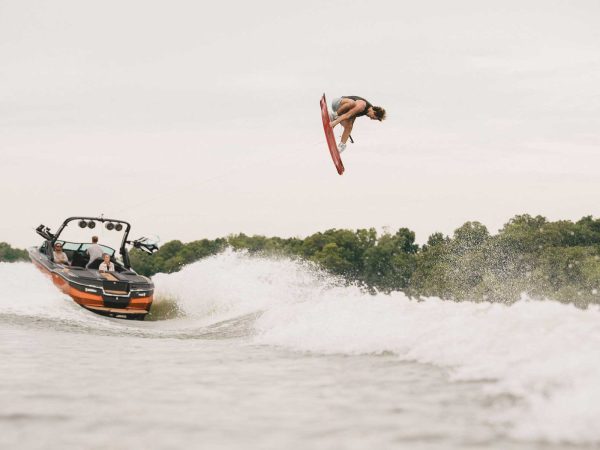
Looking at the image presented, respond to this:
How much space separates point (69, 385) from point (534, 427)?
3.62 metres

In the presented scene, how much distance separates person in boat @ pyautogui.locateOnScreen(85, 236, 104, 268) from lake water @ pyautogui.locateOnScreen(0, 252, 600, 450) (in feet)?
28.1

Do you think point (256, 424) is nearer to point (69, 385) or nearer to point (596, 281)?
point (69, 385)

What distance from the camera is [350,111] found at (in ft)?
42.6

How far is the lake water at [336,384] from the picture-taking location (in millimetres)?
4449

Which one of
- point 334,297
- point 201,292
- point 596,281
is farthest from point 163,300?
point 596,281

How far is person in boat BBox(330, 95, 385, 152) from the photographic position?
13.0m

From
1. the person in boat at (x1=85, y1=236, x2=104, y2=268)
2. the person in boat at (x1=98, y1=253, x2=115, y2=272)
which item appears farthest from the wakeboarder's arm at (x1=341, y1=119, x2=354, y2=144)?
the person in boat at (x1=85, y1=236, x2=104, y2=268)

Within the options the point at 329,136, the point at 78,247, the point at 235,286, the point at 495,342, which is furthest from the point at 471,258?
the point at 495,342

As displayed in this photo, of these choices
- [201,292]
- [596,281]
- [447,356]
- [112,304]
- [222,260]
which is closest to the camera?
[447,356]

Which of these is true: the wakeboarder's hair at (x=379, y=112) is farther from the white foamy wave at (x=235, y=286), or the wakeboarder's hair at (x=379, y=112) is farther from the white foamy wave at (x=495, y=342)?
the white foamy wave at (x=235, y=286)

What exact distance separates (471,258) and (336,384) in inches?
3056

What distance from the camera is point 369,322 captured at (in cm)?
920

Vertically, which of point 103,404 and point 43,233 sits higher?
point 43,233

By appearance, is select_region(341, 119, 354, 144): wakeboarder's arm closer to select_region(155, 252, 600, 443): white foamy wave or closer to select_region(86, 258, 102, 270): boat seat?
select_region(155, 252, 600, 443): white foamy wave
